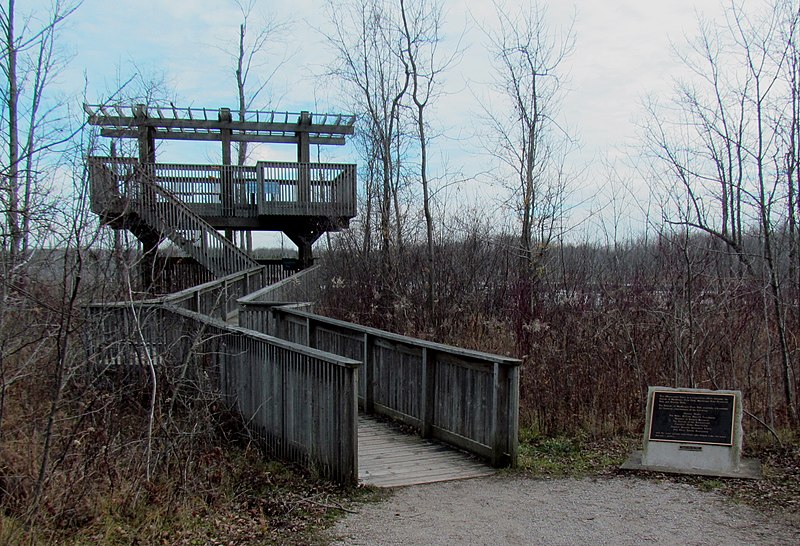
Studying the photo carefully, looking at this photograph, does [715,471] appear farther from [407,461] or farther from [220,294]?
[220,294]

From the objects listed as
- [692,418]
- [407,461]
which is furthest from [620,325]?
[407,461]

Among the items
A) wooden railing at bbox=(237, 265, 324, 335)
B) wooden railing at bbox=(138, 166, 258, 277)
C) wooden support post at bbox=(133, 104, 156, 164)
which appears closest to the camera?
wooden railing at bbox=(237, 265, 324, 335)

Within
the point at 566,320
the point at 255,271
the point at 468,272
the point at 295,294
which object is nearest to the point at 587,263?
the point at 566,320

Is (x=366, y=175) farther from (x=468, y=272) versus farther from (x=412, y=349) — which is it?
(x=412, y=349)

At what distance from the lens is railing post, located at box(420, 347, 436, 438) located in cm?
771

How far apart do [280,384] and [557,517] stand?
3.30m

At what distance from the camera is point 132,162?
6945 millimetres

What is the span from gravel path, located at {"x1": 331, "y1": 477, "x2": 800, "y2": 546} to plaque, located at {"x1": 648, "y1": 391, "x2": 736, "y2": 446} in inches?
25.9

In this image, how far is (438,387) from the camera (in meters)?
7.68

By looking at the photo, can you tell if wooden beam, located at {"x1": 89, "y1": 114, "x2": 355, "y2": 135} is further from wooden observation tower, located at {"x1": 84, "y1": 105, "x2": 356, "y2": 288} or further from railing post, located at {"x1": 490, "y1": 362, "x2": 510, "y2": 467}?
railing post, located at {"x1": 490, "y1": 362, "x2": 510, "y2": 467}

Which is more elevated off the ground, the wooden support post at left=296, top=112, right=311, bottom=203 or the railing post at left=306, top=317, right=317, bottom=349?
the wooden support post at left=296, top=112, right=311, bottom=203

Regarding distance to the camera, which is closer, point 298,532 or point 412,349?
point 298,532

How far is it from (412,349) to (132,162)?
3789mm

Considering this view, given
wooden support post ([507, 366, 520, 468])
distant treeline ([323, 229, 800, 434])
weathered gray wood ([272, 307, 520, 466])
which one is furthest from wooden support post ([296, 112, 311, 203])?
wooden support post ([507, 366, 520, 468])
